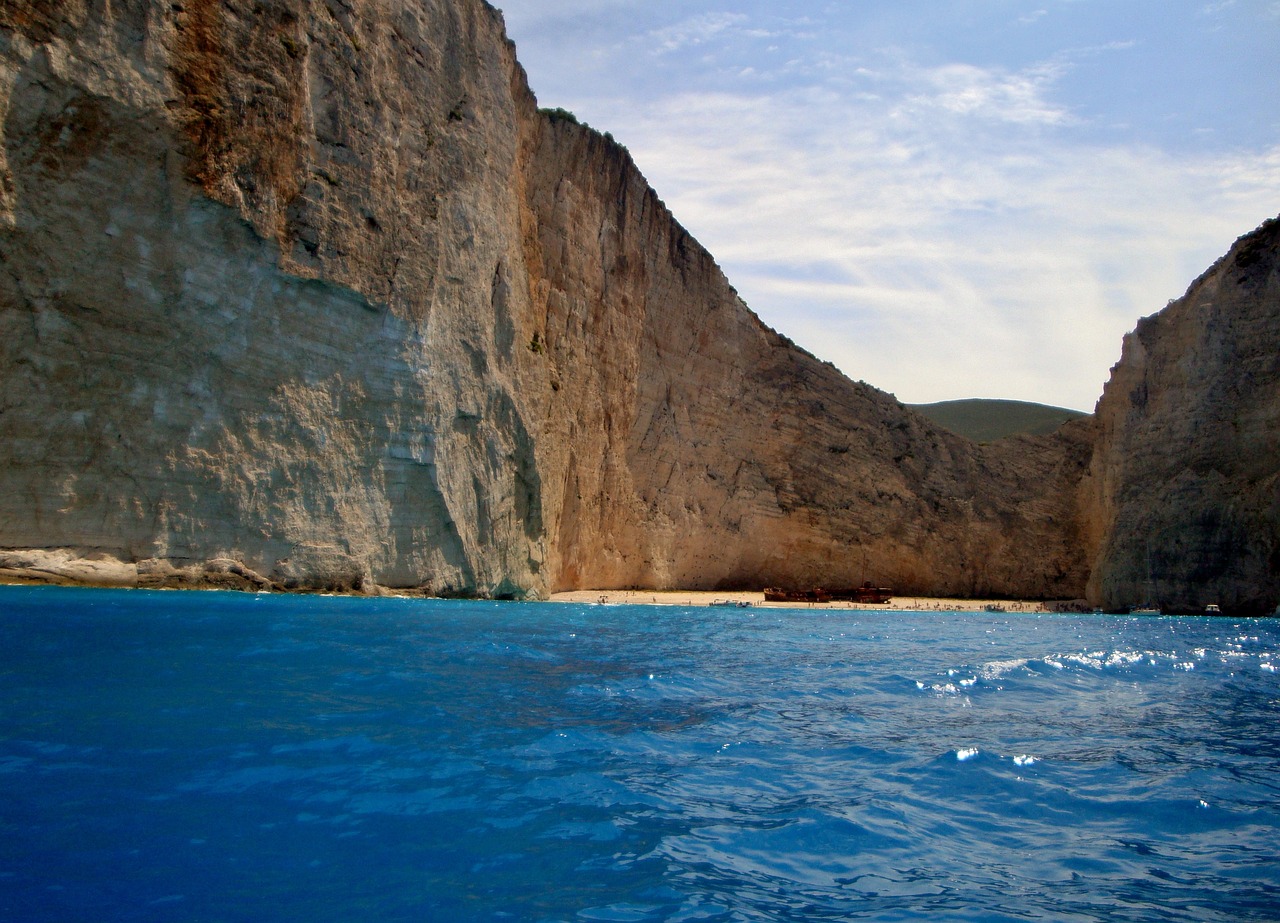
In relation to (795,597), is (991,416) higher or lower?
higher

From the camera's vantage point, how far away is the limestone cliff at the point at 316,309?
16.0m

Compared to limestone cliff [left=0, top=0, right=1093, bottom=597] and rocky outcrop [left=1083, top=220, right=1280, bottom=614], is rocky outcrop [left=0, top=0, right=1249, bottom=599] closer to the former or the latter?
limestone cliff [left=0, top=0, right=1093, bottom=597]

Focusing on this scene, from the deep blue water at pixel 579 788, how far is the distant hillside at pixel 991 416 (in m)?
108

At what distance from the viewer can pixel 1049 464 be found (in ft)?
167

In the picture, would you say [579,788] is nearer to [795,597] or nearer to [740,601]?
[740,601]

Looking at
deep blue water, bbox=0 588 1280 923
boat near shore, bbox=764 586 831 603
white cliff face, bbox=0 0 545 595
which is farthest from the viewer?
boat near shore, bbox=764 586 831 603

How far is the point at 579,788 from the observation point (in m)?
5.51

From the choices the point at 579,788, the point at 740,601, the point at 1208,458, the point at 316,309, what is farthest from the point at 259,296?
the point at 1208,458

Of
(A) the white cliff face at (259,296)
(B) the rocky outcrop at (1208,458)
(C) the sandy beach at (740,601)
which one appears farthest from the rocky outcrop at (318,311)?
(B) the rocky outcrop at (1208,458)

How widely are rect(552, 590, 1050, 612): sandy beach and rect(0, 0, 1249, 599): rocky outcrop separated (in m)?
1.23

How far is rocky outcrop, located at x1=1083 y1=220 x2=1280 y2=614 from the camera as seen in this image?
33531 millimetres

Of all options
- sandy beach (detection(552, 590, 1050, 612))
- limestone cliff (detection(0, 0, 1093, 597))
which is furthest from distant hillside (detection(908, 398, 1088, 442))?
limestone cliff (detection(0, 0, 1093, 597))

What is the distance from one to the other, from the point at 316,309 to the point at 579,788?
1666cm

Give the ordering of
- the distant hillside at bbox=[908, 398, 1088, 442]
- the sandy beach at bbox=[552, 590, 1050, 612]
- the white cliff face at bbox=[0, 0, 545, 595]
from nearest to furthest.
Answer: the white cliff face at bbox=[0, 0, 545, 595] → the sandy beach at bbox=[552, 590, 1050, 612] → the distant hillside at bbox=[908, 398, 1088, 442]
